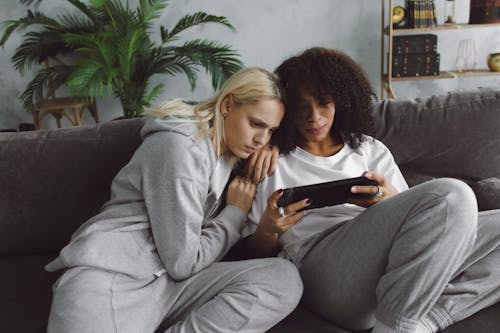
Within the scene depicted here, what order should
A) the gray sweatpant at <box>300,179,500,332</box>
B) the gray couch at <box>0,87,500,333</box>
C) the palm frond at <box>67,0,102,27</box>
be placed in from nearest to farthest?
the gray sweatpant at <box>300,179,500,332</box> < the gray couch at <box>0,87,500,333</box> < the palm frond at <box>67,0,102,27</box>

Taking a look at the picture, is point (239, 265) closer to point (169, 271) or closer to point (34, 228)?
point (169, 271)

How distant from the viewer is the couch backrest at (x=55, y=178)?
5.33 feet

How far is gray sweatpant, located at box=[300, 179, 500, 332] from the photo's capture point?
1159 millimetres

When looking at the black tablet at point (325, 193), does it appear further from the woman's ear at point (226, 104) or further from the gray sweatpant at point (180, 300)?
the woman's ear at point (226, 104)

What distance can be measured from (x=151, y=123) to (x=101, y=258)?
1.26 feet

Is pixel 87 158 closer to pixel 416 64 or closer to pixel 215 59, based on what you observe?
pixel 215 59

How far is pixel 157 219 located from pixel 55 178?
1.75 feet

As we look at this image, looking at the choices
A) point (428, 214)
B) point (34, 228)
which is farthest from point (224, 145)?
point (34, 228)

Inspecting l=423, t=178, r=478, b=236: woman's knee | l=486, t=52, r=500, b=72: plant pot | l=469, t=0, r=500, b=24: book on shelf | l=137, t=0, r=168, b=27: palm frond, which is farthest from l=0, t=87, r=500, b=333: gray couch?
l=486, t=52, r=500, b=72: plant pot

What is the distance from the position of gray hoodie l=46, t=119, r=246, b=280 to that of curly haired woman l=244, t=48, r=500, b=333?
0.68ft

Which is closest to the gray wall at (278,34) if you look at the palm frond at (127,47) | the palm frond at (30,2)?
the palm frond at (30,2)

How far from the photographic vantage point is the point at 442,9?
395 cm

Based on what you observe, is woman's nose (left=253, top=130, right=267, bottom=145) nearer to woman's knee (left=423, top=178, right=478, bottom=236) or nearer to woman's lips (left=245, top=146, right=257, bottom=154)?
woman's lips (left=245, top=146, right=257, bottom=154)

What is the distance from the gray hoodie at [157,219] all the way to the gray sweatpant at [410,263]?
12.4 inches
